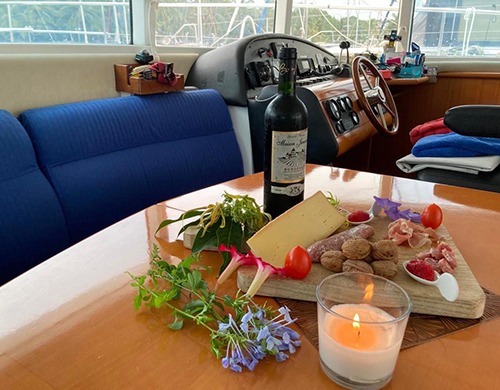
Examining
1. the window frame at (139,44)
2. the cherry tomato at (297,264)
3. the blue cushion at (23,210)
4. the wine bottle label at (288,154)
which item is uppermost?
the window frame at (139,44)

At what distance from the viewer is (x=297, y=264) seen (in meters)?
0.72

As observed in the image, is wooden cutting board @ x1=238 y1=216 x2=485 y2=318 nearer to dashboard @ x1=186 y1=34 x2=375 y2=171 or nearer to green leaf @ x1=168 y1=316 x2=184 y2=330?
green leaf @ x1=168 y1=316 x2=184 y2=330

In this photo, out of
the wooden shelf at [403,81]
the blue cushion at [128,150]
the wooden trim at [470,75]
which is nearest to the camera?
the blue cushion at [128,150]

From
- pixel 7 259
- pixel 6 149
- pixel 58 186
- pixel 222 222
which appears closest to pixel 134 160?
pixel 58 186

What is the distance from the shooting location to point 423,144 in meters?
1.93

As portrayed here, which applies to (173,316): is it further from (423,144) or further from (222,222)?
(423,144)

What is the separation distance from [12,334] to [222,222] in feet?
1.24

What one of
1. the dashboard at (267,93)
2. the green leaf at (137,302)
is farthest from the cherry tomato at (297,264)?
the dashboard at (267,93)

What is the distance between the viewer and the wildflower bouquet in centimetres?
59

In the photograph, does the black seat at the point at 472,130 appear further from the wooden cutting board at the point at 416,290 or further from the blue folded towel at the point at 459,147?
the wooden cutting board at the point at 416,290

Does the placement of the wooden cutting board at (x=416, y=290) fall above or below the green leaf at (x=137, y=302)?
above

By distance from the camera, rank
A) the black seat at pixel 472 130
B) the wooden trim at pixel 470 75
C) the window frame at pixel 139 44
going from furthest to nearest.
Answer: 1. the wooden trim at pixel 470 75
2. the window frame at pixel 139 44
3. the black seat at pixel 472 130

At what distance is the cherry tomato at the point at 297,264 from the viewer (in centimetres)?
72

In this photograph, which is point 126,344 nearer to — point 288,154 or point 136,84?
point 288,154
